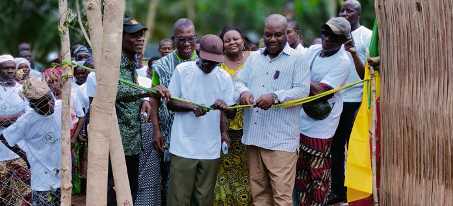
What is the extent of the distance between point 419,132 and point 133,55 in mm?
2778

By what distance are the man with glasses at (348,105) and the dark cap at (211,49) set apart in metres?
1.73

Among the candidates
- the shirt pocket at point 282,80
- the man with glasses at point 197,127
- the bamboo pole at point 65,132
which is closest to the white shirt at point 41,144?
the man with glasses at point 197,127

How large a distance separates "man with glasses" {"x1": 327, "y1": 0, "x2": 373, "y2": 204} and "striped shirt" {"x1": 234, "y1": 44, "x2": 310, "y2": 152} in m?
1.21

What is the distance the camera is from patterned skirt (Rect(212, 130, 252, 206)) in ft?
17.6

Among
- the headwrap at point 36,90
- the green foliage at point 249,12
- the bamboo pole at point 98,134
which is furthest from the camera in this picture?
the green foliage at point 249,12

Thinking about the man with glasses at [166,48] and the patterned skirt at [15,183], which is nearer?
the patterned skirt at [15,183]

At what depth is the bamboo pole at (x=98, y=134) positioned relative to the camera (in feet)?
10.3

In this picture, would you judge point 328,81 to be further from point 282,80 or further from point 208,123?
point 208,123

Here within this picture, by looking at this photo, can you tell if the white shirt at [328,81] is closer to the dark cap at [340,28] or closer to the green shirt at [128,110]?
the dark cap at [340,28]

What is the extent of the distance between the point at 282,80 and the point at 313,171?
1.03 m

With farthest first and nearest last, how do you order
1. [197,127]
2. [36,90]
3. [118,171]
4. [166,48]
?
[166,48] → [197,127] → [36,90] → [118,171]

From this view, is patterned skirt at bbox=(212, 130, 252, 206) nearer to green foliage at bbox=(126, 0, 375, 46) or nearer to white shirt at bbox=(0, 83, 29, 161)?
white shirt at bbox=(0, 83, 29, 161)

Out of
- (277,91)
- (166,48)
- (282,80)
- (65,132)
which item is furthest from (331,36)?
(166,48)

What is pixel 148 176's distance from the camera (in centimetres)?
535
